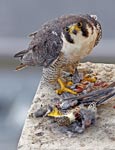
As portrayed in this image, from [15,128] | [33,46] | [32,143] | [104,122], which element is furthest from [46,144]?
[15,128]

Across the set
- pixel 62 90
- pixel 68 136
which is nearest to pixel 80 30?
pixel 62 90

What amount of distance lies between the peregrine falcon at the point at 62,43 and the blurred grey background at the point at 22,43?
1.72m

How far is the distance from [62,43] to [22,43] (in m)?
3.11

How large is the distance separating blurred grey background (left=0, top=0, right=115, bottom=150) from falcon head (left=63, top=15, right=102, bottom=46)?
1948 mm

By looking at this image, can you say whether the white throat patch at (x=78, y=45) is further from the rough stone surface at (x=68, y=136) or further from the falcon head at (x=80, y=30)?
the rough stone surface at (x=68, y=136)

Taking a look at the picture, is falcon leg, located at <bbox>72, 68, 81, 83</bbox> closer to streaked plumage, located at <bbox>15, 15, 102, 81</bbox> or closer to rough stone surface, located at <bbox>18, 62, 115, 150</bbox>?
streaked plumage, located at <bbox>15, 15, 102, 81</bbox>

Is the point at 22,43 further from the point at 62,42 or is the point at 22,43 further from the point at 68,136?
the point at 68,136

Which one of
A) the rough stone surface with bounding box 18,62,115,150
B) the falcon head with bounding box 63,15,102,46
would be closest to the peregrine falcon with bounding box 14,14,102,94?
the falcon head with bounding box 63,15,102,46

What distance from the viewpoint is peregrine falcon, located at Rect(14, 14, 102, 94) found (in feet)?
9.87

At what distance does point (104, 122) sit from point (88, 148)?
22 centimetres

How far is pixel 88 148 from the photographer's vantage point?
2633 mm

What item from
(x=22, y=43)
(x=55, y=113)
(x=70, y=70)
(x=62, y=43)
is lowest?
(x=55, y=113)

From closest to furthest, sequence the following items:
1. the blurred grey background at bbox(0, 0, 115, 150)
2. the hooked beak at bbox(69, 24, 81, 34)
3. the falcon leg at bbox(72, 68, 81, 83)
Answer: the hooked beak at bbox(69, 24, 81, 34) < the falcon leg at bbox(72, 68, 81, 83) < the blurred grey background at bbox(0, 0, 115, 150)

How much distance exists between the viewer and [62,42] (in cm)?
306
